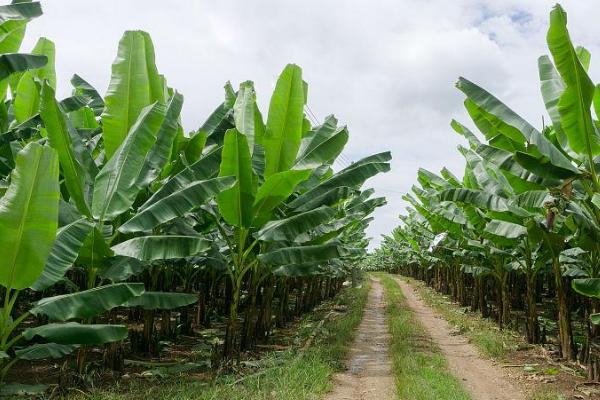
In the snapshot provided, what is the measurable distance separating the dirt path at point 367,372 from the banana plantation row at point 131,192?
1747 millimetres

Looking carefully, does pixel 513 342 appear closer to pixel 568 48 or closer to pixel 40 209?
pixel 568 48

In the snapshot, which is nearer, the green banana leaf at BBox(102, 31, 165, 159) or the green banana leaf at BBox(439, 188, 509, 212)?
the green banana leaf at BBox(102, 31, 165, 159)

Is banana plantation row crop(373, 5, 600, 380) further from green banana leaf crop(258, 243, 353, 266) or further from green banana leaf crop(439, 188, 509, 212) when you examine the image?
green banana leaf crop(258, 243, 353, 266)

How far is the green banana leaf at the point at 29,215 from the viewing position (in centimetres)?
367

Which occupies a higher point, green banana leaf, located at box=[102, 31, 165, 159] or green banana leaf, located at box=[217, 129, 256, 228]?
green banana leaf, located at box=[102, 31, 165, 159]

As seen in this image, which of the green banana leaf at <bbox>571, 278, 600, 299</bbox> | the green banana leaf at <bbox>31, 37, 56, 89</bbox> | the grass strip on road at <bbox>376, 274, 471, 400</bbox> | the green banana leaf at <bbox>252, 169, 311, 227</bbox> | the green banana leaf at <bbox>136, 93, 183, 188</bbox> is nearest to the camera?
the green banana leaf at <bbox>571, 278, 600, 299</bbox>

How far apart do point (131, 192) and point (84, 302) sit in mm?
1464

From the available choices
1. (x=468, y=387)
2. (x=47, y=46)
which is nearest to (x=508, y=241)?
(x=468, y=387)

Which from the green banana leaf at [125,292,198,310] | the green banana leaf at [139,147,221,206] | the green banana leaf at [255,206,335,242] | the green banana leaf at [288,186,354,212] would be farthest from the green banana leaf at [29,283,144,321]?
the green banana leaf at [288,186,354,212]

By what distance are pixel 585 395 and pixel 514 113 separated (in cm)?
378

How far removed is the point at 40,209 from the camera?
12.4 ft

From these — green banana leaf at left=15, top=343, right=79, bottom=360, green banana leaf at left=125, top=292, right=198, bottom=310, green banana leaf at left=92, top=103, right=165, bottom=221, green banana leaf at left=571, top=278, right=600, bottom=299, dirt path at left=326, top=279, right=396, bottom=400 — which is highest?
green banana leaf at left=92, top=103, right=165, bottom=221

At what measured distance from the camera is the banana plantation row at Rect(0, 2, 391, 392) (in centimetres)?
398

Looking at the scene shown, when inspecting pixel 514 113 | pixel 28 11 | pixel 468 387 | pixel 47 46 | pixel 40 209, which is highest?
pixel 47 46
